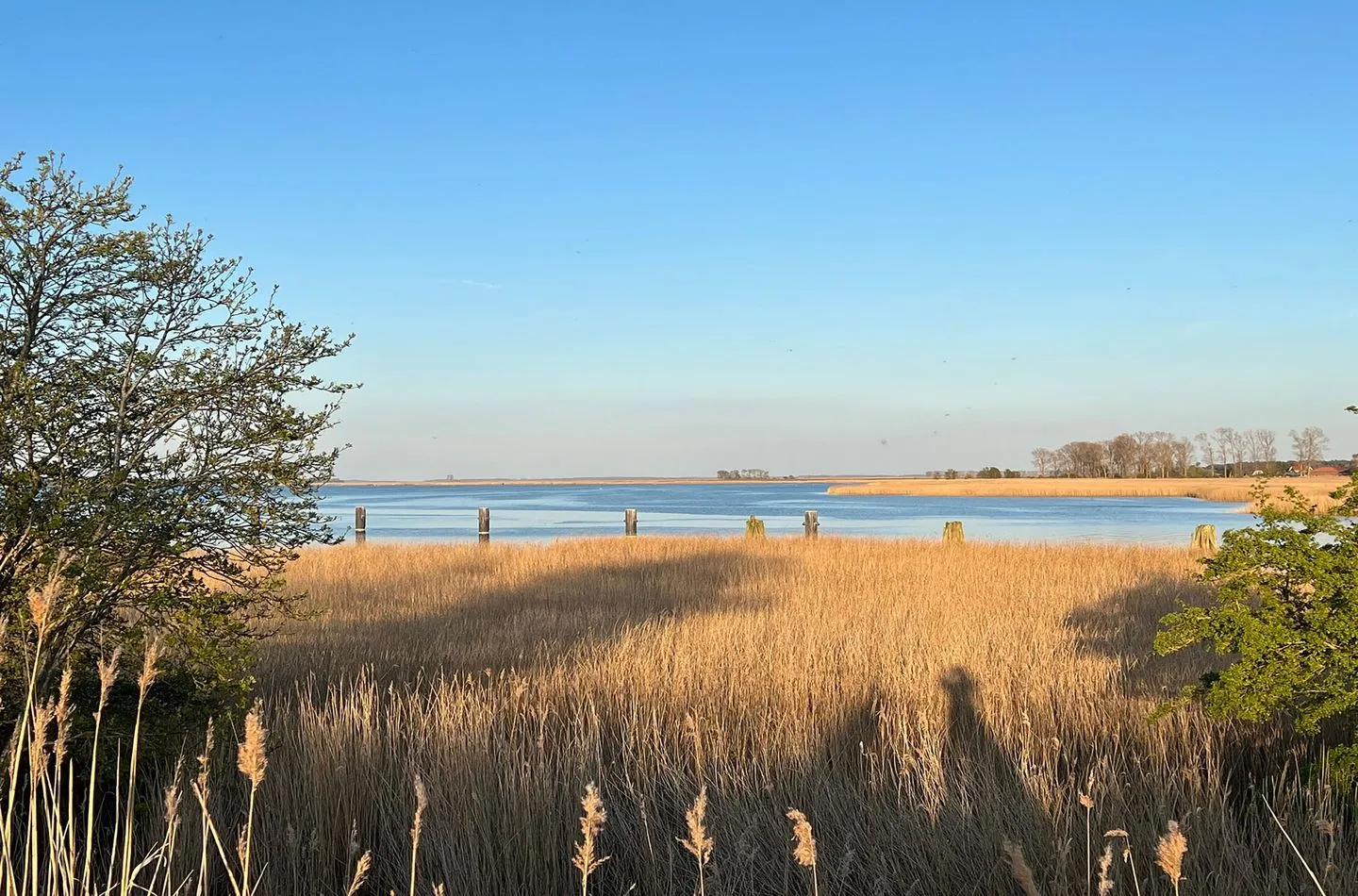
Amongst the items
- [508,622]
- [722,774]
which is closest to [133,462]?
[722,774]

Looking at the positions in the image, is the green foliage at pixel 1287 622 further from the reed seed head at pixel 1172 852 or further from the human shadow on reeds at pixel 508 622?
the human shadow on reeds at pixel 508 622

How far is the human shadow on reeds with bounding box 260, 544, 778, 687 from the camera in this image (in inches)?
309

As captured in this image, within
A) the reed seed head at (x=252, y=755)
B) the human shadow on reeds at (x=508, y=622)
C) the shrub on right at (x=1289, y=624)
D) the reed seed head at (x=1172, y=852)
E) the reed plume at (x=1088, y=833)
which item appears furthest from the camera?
the human shadow on reeds at (x=508, y=622)

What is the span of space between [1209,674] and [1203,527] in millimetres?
15100

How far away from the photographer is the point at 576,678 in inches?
270

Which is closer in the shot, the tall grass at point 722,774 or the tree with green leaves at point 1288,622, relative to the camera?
the tall grass at point 722,774

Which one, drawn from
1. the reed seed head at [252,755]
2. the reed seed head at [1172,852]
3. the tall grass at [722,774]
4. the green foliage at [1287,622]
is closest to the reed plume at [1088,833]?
the tall grass at [722,774]

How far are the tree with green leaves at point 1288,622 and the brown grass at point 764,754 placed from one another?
1.32 feet

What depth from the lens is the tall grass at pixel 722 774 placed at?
356cm

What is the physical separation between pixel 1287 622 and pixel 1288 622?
12 mm

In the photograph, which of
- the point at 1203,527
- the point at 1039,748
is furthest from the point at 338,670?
the point at 1203,527

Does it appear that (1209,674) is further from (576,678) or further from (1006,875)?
(576,678)

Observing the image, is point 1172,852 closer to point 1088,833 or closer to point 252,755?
point 252,755

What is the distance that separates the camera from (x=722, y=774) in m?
4.60
